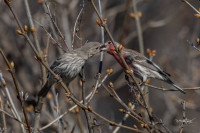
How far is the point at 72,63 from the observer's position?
256 inches

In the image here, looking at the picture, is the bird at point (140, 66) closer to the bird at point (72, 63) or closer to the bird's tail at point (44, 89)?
the bird at point (72, 63)

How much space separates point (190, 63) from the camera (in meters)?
10.3

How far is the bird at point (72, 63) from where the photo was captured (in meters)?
6.43

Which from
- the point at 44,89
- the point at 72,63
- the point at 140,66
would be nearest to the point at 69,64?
the point at 72,63

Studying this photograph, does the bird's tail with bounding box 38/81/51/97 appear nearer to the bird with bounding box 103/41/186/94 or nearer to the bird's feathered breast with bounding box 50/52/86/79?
the bird's feathered breast with bounding box 50/52/86/79

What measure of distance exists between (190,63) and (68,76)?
185 inches

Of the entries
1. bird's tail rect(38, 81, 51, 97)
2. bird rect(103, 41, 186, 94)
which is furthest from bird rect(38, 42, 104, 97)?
bird rect(103, 41, 186, 94)

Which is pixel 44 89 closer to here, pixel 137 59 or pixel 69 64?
pixel 69 64

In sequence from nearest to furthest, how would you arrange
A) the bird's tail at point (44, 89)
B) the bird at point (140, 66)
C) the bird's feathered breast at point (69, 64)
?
the bird's tail at point (44, 89)
the bird's feathered breast at point (69, 64)
the bird at point (140, 66)

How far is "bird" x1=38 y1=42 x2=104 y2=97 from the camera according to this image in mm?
6430

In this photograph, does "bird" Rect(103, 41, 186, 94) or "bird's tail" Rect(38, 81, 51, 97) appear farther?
"bird" Rect(103, 41, 186, 94)

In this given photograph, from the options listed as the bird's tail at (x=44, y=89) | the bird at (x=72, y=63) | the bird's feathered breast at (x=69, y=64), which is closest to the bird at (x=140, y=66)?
the bird at (x=72, y=63)

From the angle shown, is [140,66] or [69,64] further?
[140,66]

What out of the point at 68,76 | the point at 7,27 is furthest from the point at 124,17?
the point at 68,76
